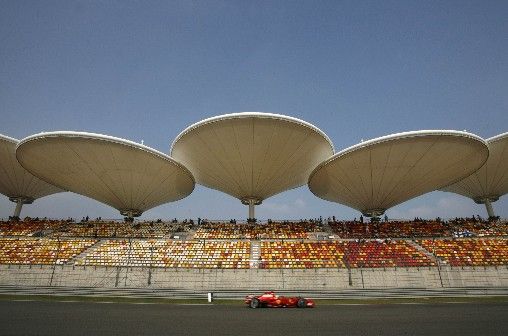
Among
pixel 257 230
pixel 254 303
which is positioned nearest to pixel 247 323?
pixel 254 303

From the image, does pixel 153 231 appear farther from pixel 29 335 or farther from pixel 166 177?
pixel 29 335

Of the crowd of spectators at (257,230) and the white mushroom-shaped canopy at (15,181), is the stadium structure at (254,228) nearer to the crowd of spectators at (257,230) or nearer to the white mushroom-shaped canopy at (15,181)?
the crowd of spectators at (257,230)

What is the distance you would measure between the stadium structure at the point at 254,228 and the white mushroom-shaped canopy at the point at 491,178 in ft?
2.31

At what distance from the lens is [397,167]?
34.1 meters

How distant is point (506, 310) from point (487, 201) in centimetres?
3775

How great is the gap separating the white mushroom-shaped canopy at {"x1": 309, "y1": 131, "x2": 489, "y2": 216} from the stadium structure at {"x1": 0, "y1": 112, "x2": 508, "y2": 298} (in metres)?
0.16

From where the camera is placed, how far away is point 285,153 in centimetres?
3509

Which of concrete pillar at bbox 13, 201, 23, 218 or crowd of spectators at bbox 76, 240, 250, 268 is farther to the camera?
concrete pillar at bbox 13, 201, 23, 218

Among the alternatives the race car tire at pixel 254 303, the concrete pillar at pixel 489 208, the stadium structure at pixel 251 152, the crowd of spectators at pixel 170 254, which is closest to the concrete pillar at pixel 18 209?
the crowd of spectators at pixel 170 254

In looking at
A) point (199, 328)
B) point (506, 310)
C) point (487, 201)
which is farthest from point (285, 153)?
point (487, 201)

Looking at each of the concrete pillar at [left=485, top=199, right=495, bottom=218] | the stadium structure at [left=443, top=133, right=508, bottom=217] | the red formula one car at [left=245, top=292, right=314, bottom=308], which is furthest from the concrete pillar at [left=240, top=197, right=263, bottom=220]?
the concrete pillar at [left=485, top=199, right=495, bottom=218]

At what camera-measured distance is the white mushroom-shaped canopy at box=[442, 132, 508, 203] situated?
A: 127 ft

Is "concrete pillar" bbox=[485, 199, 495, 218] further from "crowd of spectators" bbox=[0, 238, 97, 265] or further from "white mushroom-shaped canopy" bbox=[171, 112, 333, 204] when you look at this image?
"crowd of spectators" bbox=[0, 238, 97, 265]

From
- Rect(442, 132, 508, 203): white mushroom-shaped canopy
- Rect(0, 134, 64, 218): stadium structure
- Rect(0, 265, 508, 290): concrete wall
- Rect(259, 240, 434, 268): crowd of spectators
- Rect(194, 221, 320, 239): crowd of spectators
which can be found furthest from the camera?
Rect(0, 134, 64, 218): stadium structure
